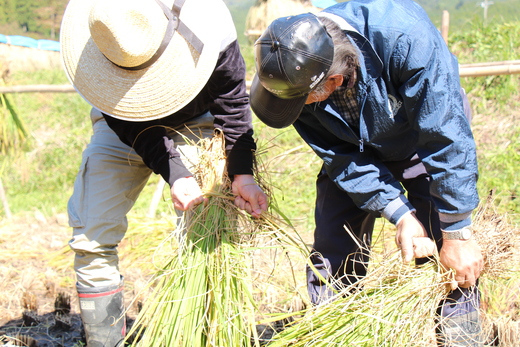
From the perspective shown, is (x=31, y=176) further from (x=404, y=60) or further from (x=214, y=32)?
(x=404, y=60)

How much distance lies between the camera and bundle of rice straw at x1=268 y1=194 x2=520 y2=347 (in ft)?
5.95

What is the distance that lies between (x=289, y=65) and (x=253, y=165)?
0.83 m

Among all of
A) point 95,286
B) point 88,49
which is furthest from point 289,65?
point 95,286

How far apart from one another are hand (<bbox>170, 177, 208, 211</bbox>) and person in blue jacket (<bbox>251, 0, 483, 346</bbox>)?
1.65 ft

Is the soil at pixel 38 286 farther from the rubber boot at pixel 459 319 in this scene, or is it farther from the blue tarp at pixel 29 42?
the blue tarp at pixel 29 42

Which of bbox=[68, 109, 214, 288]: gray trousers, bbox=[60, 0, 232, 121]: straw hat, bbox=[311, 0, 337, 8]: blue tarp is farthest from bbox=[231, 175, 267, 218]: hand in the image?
bbox=[311, 0, 337, 8]: blue tarp

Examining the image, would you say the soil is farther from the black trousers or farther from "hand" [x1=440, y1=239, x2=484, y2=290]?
"hand" [x1=440, y1=239, x2=484, y2=290]

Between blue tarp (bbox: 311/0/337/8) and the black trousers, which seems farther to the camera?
blue tarp (bbox: 311/0/337/8)

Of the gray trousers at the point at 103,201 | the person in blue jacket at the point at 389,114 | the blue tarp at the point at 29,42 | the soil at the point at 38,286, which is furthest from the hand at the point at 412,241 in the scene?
the blue tarp at the point at 29,42

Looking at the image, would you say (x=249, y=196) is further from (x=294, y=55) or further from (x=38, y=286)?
(x=38, y=286)

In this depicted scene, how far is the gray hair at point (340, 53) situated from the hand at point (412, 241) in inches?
24.7

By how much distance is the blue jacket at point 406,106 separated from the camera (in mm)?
1635

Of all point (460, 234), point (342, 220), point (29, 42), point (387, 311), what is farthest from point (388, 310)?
point (29, 42)

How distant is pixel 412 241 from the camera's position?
A: 1864 millimetres
